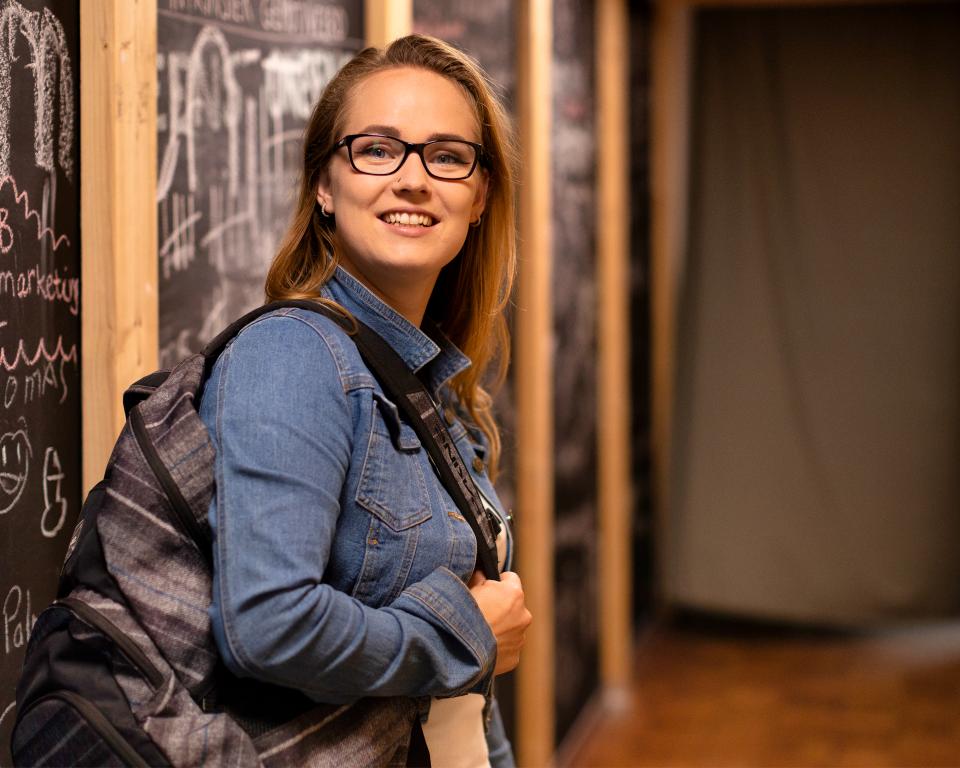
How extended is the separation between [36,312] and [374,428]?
540 mm

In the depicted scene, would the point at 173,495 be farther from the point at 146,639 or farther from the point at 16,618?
the point at 16,618

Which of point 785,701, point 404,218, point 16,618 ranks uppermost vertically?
point 404,218

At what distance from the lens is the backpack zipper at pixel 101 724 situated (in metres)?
1.01

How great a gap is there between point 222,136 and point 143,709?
41.7 inches

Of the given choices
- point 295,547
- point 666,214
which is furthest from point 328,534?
point 666,214

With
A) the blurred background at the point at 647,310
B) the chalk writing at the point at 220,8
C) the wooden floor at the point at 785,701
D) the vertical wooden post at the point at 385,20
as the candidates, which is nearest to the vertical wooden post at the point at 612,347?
the blurred background at the point at 647,310

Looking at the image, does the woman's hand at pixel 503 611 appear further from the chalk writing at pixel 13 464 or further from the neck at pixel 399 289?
the chalk writing at pixel 13 464

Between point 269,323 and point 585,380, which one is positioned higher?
Result: point 269,323

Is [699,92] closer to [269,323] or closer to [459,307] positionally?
[459,307]

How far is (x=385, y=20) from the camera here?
2139 millimetres

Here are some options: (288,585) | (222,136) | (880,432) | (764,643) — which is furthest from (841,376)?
(288,585)

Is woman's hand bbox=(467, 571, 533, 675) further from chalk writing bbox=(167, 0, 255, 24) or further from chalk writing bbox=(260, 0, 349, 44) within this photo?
chalk writing bbox=(260, 0, 349, 44)

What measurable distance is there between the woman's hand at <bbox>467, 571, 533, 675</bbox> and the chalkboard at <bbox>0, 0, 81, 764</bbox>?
57 cm

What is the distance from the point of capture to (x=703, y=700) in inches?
165
